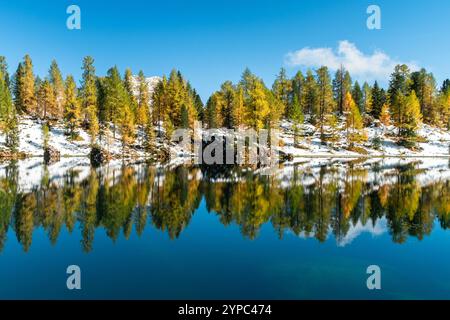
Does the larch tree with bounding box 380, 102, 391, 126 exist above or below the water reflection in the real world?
above

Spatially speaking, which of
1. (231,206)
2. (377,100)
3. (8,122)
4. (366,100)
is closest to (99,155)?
(8,122)

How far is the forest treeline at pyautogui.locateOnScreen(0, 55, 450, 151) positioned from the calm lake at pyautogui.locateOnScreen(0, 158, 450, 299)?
172 feet

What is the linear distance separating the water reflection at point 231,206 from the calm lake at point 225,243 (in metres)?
0.08

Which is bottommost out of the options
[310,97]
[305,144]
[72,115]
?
[305,144]

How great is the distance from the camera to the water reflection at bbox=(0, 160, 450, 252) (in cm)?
1864

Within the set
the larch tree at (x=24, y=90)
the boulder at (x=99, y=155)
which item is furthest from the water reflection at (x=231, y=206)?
the larch tree at (x=24, y=90)

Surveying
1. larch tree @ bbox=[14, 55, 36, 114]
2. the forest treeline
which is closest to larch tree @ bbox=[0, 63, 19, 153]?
the forest treeline

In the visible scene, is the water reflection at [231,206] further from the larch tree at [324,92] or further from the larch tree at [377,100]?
the larch tree at [377,100]

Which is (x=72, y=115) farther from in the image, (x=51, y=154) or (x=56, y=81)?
(x=56, y=81)

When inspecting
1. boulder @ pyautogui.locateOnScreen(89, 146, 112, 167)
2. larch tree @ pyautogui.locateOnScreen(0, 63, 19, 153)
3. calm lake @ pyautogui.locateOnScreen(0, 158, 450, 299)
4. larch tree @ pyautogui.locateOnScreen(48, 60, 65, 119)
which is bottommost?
calm lake @ pyautogui.locateOnScreen(0, 158, 450, 299)

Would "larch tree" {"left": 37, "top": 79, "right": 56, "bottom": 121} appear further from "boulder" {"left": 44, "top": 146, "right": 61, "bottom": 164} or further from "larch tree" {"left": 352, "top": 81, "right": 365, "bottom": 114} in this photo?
"larch tree" {"left": 352, "top": 81, "right": 365, "bottom": 114}

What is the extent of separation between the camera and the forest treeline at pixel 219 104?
87625 millimetres

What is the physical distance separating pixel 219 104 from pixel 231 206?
277 ft

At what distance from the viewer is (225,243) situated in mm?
16594
